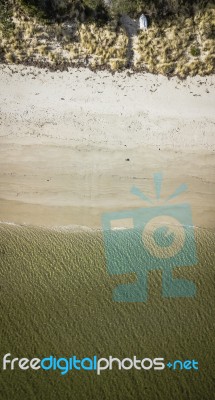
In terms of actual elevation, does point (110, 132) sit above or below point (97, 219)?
above

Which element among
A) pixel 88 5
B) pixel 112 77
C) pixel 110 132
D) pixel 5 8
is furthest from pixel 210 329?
pixel 5 8

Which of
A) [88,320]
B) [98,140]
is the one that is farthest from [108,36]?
[88,320]

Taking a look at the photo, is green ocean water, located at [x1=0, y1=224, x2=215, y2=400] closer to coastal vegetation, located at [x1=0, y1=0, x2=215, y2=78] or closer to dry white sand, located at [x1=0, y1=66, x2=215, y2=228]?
dry white sand, located at [x1=0, y1=66, x2=215, y2=228]

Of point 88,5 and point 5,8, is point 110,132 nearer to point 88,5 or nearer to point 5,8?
point 88,5

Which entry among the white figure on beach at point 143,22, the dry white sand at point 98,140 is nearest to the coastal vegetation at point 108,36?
the white figure on beach at point 143,22

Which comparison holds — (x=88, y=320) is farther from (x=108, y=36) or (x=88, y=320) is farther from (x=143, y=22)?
(x=143, y=22)

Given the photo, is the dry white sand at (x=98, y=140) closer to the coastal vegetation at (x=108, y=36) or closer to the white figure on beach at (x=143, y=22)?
the coastal vegetation at (x=108, y=36)
